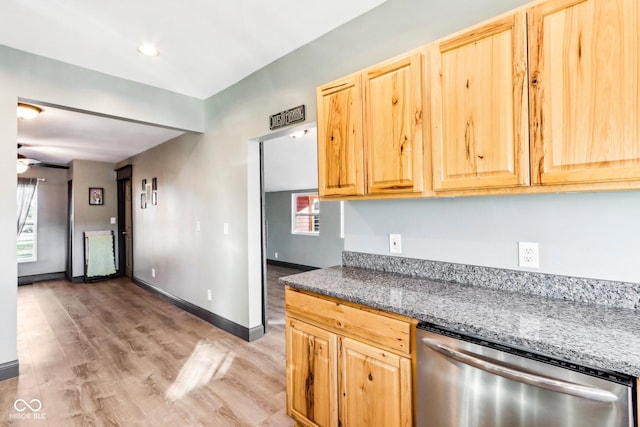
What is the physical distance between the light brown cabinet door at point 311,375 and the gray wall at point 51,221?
685cm

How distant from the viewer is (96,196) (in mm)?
6234

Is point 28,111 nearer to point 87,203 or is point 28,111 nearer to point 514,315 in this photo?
point 87,203

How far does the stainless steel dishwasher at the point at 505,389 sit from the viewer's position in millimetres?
881

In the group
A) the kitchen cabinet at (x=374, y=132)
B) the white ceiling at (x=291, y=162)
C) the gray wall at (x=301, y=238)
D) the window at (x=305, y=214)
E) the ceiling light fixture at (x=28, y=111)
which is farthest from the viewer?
the window at (x=305, y=214)

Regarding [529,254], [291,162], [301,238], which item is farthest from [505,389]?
[301,238]

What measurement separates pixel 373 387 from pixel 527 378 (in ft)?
2.15

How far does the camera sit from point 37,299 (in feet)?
15.9

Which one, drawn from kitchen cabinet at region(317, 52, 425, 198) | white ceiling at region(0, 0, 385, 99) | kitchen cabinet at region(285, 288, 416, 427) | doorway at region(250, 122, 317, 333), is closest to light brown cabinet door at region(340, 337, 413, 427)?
kitchen cabinet at region(285, 288, 416, 427)

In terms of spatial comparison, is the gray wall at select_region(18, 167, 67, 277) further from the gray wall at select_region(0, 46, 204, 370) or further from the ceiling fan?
the gray wall at select_region(0, 46, 204, 370)

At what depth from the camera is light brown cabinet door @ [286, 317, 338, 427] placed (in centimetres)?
160

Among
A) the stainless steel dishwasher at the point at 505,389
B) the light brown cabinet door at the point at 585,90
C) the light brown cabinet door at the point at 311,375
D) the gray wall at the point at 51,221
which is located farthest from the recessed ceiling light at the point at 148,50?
the gray wall at the point at 51,221

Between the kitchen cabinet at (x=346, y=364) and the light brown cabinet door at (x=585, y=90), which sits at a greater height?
the light brown cabinet door at (x=585, y=90)

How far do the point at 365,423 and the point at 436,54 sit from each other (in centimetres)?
175

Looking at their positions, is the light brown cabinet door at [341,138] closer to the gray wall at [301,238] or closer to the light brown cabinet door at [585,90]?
the light brown cabinet door at [585,90]
